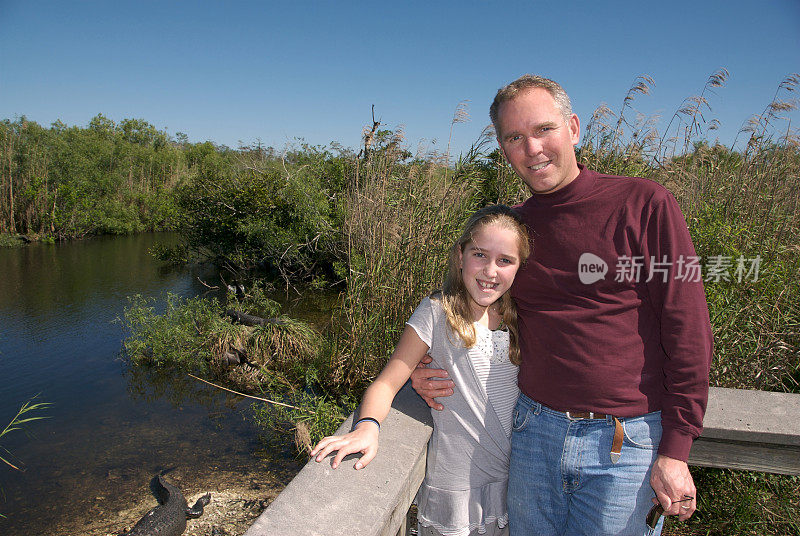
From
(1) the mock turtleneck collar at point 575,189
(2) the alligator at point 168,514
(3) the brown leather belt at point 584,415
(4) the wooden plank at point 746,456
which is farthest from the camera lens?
(2) the alligator at point 168,514

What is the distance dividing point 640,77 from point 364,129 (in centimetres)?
204

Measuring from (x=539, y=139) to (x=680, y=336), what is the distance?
2.02 feet

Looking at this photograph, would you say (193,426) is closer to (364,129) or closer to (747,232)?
(364,129)

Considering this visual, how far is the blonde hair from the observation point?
1364mm

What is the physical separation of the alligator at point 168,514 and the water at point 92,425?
0.26 meters

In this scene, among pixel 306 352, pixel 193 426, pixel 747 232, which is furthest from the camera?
pixel 306 352

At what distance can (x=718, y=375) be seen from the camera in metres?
2.38

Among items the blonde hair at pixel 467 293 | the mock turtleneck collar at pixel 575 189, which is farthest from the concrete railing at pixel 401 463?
the mock turtleneck collar at pixel 575 189

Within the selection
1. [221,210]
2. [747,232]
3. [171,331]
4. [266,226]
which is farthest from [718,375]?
[221,210]

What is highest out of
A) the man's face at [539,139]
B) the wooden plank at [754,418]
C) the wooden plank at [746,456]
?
the man's face at [539,139]

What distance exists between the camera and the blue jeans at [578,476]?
1.14m

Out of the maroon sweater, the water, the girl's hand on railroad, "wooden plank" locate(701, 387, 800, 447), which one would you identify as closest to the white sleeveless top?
the maroon sweater

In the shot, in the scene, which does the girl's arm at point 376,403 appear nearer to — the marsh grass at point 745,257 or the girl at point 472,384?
the girl at point 472,384

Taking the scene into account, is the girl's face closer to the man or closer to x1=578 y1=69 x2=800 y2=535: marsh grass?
the man
